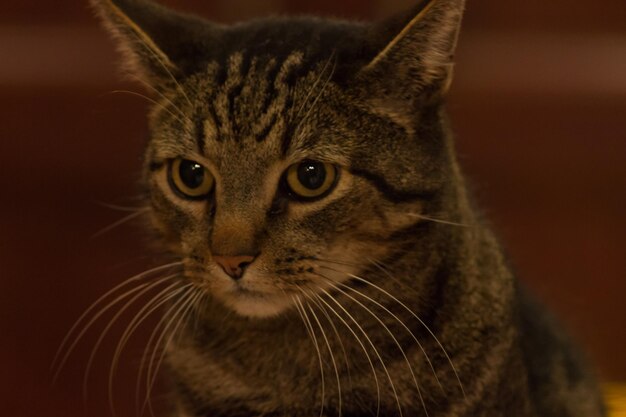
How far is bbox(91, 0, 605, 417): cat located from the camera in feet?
3.40

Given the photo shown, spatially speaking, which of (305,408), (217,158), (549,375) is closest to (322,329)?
(305,408)

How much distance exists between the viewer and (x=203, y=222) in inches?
42.3

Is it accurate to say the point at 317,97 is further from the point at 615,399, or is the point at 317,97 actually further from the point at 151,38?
the point at 615,399

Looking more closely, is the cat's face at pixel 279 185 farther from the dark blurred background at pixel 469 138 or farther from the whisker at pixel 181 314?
the dark blurred background at pixel 469 138

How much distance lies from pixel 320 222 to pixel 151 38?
1.02ft

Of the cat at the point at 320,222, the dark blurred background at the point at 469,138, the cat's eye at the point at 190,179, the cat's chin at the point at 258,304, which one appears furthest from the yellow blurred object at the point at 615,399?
the cat's eye at the point at 190,179

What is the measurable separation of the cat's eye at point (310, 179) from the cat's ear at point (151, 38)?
19 cm

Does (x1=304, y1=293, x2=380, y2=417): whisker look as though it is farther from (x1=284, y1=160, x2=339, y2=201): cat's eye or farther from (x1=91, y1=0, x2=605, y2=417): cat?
(x1=284, y1=160, x2=339, y2=201): cat's eye

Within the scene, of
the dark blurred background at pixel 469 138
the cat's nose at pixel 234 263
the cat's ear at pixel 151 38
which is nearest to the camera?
the cat's nose at pixel 234 263

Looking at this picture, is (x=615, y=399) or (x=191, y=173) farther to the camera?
(x=615, y=399)

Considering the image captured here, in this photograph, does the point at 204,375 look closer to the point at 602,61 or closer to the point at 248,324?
the point at 248,324

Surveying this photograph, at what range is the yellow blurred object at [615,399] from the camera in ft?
4.69

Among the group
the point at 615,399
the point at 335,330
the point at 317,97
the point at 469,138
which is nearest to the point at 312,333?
the point at 335,330

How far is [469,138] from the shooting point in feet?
7.40
